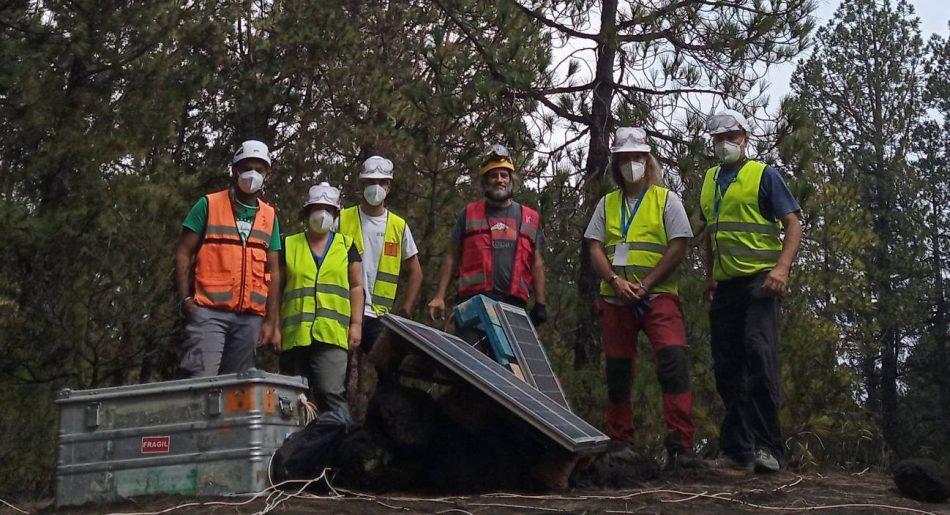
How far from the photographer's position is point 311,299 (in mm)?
6949

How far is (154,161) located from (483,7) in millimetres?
3209

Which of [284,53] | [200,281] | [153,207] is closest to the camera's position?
[200,281]

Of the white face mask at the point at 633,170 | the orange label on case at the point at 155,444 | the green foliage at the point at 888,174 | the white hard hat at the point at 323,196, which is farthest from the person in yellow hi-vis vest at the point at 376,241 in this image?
the green foliage at the point at 888,174

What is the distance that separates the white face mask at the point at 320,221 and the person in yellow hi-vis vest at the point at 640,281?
1.61 metres

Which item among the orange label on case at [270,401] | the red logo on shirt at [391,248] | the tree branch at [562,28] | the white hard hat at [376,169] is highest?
the tree branch at [562,28]

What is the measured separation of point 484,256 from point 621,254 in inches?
34.5

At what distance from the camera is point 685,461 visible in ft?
21.1

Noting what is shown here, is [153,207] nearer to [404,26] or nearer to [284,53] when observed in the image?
[284,53]

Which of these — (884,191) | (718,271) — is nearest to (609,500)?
(718,271)

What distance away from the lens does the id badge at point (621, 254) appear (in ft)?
22.6

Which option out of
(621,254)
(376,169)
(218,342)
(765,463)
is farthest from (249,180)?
(765,463)

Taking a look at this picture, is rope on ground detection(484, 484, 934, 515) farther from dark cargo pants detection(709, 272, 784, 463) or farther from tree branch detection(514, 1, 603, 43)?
tree branch detection(514, 1, 603, 43)

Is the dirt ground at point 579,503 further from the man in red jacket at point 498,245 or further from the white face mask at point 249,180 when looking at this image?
the white face mask at point 249,180

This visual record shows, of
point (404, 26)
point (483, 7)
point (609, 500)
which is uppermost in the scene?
point (404, 26)
